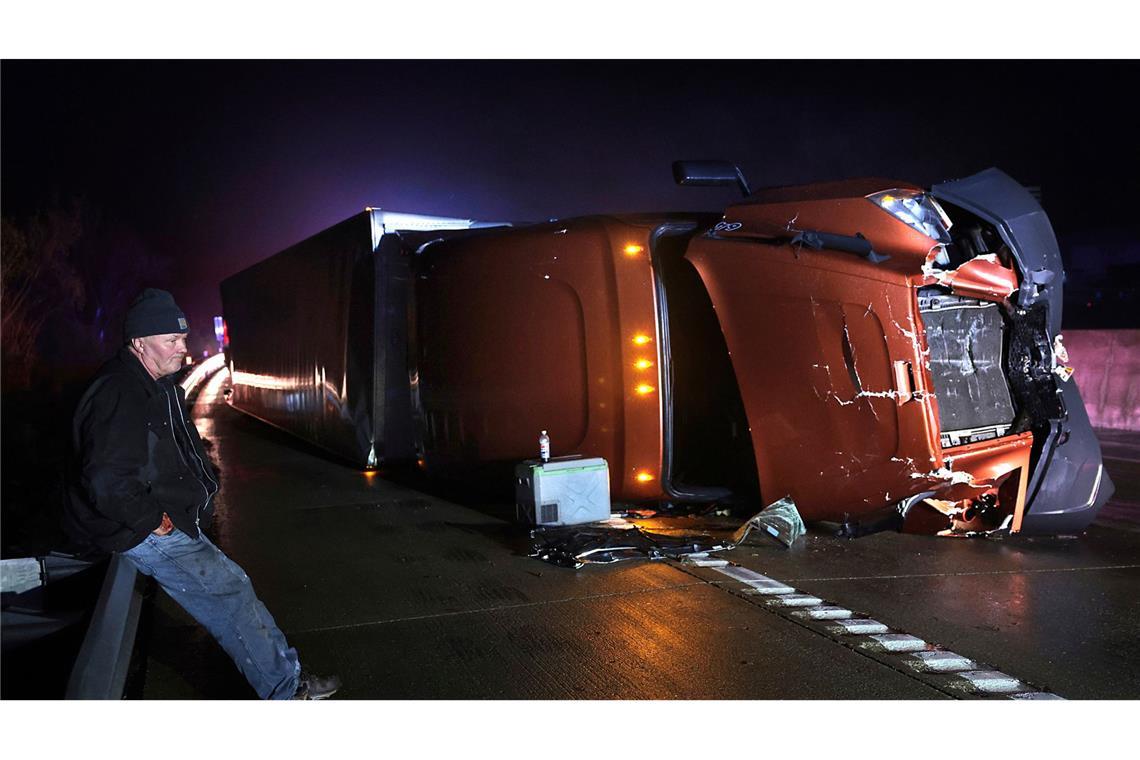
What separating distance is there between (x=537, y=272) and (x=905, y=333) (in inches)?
119

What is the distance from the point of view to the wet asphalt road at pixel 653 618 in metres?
4.01

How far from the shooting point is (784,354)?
248 inches

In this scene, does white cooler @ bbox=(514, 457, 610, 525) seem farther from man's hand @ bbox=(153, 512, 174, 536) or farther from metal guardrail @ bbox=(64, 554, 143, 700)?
man's hand @ bbox=(153, 512, 174, 536)

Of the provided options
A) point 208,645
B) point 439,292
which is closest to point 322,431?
point 439,292

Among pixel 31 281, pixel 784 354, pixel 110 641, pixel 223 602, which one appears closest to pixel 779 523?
pixel 784 354

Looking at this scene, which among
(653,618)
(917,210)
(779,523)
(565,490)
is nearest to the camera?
(653,618)

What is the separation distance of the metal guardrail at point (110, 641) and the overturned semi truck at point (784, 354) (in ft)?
12.3

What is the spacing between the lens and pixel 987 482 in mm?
6055

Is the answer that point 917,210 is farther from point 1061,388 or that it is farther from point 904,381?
point 1061,388

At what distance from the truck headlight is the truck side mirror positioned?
1.11 metres

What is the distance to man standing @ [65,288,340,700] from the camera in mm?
3346

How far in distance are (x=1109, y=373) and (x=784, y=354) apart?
8.04 meters

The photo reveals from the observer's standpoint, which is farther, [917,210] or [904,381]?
[917,210]

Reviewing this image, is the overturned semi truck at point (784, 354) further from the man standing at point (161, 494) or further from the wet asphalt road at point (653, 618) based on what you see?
the man standing at point (161, 494)
